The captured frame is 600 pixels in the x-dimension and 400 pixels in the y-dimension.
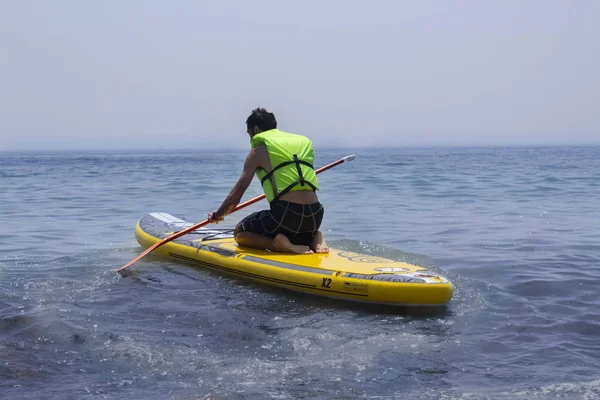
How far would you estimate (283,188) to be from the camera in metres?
6.33

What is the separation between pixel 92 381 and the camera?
393cm

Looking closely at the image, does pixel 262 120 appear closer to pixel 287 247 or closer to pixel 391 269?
pixel 287 247

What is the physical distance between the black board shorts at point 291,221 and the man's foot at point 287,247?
0.08 metres

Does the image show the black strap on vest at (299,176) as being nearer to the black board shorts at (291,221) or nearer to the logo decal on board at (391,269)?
the black board shorts at (291,221)

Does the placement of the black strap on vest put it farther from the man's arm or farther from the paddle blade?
the paddle blade

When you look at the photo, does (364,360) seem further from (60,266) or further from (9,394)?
(60,266)

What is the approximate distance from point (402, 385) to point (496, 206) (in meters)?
9.33

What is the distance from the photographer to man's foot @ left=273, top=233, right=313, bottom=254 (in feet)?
21.0

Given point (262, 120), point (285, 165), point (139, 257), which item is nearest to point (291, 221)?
point (285, 165)

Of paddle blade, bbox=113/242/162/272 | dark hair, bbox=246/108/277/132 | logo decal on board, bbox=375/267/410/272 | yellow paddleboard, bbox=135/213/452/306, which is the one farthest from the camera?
paddle blade, bbox=113/242/162/272

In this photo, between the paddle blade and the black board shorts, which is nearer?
the black board shorts

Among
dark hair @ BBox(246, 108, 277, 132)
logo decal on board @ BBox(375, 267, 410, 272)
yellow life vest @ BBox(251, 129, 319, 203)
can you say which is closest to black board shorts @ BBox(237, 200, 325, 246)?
yellow life vest @ BBox(251, 129, 319, 203)

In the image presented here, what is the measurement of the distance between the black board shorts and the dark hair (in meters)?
0.75

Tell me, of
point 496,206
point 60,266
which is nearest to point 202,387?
point 60,266
